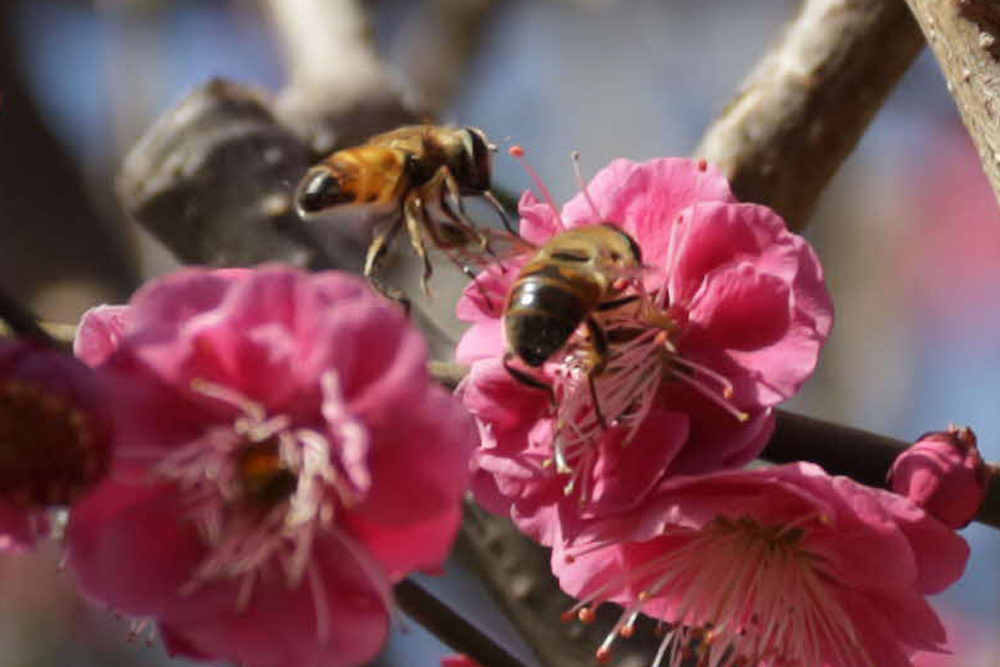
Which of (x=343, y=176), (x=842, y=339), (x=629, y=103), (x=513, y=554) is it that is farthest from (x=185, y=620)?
(x=629, y=103)

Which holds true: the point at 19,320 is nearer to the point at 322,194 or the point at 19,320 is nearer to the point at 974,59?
the point at 322,194

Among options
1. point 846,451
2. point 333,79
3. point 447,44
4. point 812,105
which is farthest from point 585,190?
point 447,44

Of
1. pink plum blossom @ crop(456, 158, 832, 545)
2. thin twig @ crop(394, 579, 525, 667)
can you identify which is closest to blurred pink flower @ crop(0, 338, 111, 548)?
thin twig @ crop(394, 579, 525, 667)

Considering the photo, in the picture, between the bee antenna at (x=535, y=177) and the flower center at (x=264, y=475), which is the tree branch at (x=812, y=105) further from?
the flower center at (x=264, y=475)

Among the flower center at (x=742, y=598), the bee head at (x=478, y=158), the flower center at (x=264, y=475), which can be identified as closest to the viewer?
the flower center at (x=264, y=475)

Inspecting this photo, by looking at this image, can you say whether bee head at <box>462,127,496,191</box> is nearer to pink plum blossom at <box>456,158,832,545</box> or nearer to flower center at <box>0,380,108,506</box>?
pink plum blossom at <box>456,158,832,545</box>

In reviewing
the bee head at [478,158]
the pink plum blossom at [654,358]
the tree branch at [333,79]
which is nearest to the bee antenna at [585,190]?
the pink plum blossom at [654,358]

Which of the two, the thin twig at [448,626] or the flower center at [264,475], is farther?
the thin twig at [448,626]
